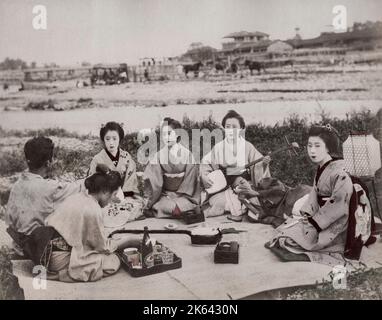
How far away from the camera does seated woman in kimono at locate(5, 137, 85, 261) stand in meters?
4.94

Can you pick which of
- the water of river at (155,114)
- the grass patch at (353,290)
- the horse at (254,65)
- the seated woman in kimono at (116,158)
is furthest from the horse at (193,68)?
the grass patch at (353,290)

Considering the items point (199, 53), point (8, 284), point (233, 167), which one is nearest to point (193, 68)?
point (199, 53)

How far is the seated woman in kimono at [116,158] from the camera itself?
203 inches

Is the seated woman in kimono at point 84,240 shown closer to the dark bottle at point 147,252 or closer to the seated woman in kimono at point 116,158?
the dark bottle at point 147,252

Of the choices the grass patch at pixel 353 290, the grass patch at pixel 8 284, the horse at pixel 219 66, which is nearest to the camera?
the grass patch at pixel 353 290

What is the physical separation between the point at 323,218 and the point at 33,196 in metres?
2.80

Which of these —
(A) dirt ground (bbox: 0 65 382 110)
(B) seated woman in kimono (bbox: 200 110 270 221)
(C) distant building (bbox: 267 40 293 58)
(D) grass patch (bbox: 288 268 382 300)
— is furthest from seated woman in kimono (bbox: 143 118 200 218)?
(D) grass patch (bbox: 288 268 382 300)

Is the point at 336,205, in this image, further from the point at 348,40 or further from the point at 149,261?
the point at 149,261

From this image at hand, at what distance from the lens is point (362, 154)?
5.09 m

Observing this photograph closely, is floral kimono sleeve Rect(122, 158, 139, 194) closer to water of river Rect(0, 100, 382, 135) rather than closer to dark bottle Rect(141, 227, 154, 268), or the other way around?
water of river Rect(0, 100, 382, 135)

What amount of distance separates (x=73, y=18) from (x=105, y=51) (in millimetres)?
451

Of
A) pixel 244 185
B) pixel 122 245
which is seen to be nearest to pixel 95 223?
pixel 122 245

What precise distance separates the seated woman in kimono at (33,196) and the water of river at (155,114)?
26 centimetres

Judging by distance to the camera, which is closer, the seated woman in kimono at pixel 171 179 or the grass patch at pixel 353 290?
the grass patch at pixel 353 290
